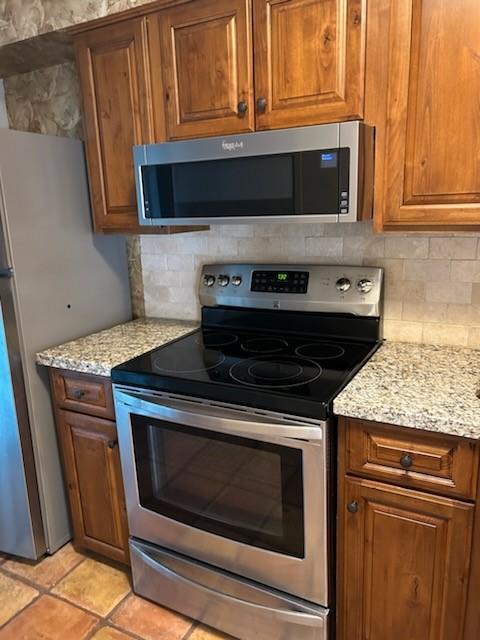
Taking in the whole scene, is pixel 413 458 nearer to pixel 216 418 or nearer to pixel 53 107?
pixel 216 418

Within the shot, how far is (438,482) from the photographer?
1.28m

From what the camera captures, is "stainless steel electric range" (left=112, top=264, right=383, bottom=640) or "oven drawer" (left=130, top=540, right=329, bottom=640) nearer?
"stainless steel electric range" (left=112, top=264, right=383, bottom=640)

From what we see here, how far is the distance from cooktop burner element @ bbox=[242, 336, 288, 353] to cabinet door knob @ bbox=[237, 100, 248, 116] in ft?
2.71

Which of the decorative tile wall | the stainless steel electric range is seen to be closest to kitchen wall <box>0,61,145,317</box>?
the decorative tile wall

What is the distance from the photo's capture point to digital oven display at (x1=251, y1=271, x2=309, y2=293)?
1929mm

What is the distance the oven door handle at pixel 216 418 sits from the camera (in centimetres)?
136

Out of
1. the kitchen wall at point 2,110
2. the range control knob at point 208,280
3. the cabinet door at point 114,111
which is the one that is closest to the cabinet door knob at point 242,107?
the cabinet door at point 114,111

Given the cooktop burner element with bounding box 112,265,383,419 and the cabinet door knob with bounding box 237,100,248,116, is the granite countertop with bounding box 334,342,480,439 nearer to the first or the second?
the cooktop burner element with bounding box 112,265,383,419

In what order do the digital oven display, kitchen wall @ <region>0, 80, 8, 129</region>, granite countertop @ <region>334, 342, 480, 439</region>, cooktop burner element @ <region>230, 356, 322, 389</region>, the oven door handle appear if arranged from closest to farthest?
granite countertop @ <region>334, 342, 480, 439</region> < the oven door handle < cooktop burner element @ <region>230, 356, 322, 389</region> < the digital oven display < kitchen wall @ <region>0, 80, 8, 129</region>

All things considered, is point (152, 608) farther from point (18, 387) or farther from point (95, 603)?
point (18, 387)

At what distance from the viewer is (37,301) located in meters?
1.89

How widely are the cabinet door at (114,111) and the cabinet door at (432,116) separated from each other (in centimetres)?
86

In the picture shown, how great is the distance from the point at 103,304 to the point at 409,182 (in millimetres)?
1392

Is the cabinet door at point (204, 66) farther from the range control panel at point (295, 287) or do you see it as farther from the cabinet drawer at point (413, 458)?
the cabinet drawer at point (413, 458)
